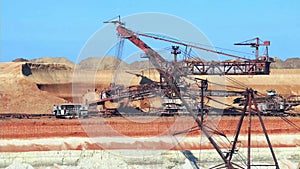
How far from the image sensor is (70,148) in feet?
194

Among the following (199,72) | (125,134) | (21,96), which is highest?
(199,72)

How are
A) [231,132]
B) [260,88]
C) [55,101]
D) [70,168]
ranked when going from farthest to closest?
1. [260,88]
2. [55,101]
3. [231,132]
4. [70,168]

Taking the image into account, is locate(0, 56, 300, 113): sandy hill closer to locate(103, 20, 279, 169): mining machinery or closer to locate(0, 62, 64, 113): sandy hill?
locate(0, 62, 64, 113): sandy hill

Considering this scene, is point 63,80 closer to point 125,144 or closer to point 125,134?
point 125,134

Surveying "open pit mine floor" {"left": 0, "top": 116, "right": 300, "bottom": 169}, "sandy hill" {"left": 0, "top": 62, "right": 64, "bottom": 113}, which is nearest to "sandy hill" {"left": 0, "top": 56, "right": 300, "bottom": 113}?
"sandy hill" {"left": 0, "top": 62, "right": 64, "bottom": 113}

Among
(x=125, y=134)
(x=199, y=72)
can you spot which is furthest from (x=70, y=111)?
(x=125, y=134)

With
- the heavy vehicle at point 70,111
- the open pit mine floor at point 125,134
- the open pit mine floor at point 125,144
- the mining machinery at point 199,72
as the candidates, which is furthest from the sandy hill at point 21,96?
the open pit mine floor at point 125,144

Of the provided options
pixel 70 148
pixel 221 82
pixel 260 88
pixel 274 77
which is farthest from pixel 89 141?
pixel 274 77

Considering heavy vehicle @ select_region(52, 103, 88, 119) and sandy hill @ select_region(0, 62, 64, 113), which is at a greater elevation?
sandy hill @ select_region(0, 62, 64, 113)

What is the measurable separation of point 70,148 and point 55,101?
3225 centimetres

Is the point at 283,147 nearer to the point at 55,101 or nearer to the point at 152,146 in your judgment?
the point at 152,146

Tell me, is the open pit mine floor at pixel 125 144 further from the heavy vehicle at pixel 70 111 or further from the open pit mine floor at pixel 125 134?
the heavy vehicle at pixel 70 111

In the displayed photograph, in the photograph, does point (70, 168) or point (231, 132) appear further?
point (231, 132)

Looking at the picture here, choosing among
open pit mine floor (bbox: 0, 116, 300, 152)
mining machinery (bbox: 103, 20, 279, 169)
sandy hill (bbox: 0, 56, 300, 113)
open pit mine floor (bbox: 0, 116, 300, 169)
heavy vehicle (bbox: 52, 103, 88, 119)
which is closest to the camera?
mining machinery (bbox: 103, 20, 279, 169)
